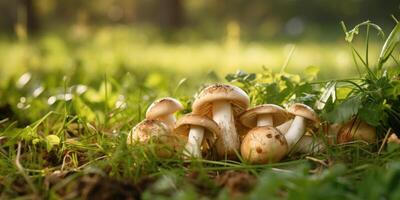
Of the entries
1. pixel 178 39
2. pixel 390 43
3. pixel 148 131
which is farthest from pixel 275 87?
pixel 178 39

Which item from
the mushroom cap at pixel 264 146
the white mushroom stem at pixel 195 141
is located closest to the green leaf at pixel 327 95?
the mushroom cap at pixel 264 146

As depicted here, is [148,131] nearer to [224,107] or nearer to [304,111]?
[224,107]

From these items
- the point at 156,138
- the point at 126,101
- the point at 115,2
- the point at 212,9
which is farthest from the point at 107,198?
the point at 212,9

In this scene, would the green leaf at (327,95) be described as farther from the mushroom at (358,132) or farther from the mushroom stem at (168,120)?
the mushroom stem at (168,120)

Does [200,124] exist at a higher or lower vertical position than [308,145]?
higher

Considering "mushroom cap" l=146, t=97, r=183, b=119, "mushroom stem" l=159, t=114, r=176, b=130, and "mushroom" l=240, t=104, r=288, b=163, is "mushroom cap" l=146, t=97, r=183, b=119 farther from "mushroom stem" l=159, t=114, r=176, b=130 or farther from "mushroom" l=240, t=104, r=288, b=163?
"mushroom" l=240, t=104, r=288, b=163

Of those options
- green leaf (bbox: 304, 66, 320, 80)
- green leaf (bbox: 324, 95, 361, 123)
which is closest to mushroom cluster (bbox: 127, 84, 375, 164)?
green leaf (bbox: 324, 95, 361, 123)
